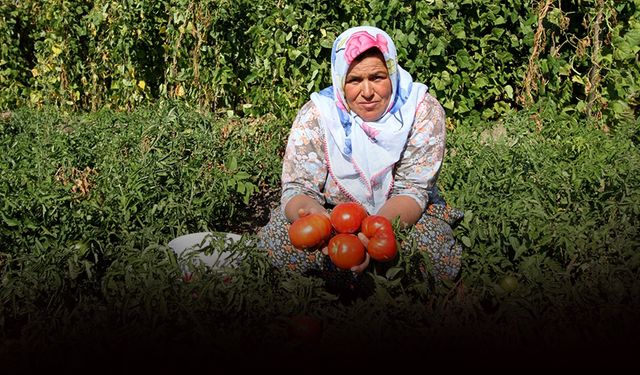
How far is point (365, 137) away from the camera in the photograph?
3.19 metres

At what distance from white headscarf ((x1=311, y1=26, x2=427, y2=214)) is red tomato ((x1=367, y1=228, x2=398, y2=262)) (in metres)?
0.65

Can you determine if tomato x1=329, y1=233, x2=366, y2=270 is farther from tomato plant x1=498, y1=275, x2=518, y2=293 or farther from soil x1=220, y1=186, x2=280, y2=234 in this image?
soil x1=220, y1=186, x2=280, y2=234

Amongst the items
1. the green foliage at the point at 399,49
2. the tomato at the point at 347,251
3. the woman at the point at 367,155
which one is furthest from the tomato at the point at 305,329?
the green foliage at the point at 399,49

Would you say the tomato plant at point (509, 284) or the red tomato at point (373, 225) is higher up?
the red tomato at point (373, 225)

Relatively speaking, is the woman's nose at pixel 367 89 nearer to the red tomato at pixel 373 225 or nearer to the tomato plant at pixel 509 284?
the red tomato at pixel 373 225

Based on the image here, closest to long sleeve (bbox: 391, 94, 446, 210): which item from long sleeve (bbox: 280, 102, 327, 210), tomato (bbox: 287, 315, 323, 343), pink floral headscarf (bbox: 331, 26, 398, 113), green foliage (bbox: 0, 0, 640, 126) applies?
pink floral headscarf (bbox: 331, 26, 398, 113)

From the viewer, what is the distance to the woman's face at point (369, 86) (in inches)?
120

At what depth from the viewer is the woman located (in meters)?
3.04

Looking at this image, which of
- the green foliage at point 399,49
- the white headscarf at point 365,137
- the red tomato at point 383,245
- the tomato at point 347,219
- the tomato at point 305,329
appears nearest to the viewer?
the tomato at point 305,329

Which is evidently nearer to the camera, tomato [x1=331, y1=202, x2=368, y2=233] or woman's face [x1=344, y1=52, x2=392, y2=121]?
tomato [x1=331, y1=202, x2=368, y2=233]

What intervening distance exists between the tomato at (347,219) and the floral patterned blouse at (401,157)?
488mm

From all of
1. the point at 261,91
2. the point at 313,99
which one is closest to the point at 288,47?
the point at 261,91

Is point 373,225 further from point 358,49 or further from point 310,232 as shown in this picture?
point 358,49

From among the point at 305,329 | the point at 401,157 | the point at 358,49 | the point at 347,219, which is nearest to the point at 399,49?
the point at 401,157
